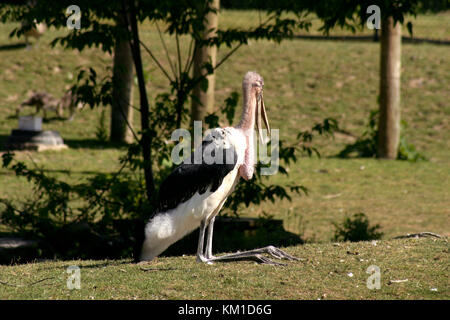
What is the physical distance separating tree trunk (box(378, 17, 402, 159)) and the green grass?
320 inches

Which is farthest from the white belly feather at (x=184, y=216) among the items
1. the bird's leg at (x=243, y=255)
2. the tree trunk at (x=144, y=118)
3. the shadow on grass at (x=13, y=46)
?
the shadow on grass at (x=13, y=46)

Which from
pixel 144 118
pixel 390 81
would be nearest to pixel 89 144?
pixel 390 81

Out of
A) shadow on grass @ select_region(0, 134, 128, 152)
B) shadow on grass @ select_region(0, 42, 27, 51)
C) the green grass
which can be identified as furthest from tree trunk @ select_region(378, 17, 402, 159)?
shadow on grass @ select_region(0, 42, 27, 51)

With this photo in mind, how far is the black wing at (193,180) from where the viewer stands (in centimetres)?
534

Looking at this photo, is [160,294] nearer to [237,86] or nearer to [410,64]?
[237,86]

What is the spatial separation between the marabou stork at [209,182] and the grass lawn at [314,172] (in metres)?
0.29

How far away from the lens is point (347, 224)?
8477mm

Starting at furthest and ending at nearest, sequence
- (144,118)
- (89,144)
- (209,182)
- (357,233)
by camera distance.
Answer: (89,144)
(357,233)
(144,118)
(209,182)

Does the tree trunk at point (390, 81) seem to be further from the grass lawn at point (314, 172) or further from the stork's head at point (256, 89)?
the stork's head at point (256, 89)

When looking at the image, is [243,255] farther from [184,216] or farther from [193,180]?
[193,180]

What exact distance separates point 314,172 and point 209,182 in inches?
323

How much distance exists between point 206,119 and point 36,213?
2555mm

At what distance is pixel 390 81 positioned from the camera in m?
14.0
